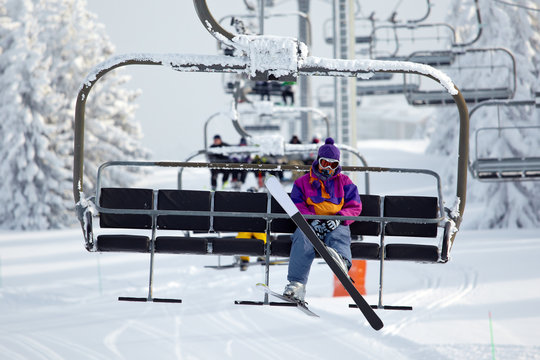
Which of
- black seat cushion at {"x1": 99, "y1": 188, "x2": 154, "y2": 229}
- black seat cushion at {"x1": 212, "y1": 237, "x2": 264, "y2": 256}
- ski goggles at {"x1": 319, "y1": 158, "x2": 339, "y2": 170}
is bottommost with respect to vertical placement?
black seat cushion at {"x1": 212, "y1": 237, "x2": 264, "y2": 256}

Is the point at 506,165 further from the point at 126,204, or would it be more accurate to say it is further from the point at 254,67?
the point at 126,204

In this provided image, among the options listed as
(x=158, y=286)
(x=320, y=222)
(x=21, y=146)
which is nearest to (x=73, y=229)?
(x=21, y=146)

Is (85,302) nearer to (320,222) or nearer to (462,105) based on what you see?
(320,222)

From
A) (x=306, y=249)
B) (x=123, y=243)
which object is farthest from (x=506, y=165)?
(x=123, y=243)

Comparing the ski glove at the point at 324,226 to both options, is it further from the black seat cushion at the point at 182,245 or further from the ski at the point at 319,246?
the black seat cushion at the point at 182,245

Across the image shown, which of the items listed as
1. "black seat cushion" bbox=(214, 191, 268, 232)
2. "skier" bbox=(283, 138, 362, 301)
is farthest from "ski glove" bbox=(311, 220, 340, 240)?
"black seat cushion" bbox=(214, 191, 268, 232)

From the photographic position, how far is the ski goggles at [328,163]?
5320 mm

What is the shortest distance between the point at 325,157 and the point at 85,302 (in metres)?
8.82

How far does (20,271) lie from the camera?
16578 millimetres

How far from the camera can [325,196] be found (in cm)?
→ 544

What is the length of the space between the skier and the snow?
158 inches

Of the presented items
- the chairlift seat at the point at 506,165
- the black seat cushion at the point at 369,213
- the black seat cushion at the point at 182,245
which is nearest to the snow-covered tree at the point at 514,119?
the chairlift seat at the point at 506,165

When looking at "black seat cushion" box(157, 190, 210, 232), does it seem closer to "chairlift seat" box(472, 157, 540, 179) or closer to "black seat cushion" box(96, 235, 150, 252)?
"black seat cushion" box(96, 235, 150, 252)

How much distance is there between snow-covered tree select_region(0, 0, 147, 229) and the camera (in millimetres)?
25891
